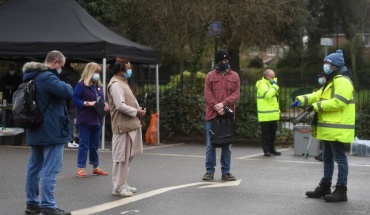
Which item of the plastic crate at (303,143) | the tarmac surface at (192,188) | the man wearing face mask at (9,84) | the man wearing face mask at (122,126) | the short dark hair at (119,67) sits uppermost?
the short dark hair at (119,67)

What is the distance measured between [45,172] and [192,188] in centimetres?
277

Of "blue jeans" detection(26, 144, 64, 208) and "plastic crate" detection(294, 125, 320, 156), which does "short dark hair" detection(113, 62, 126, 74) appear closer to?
"blue jeans" detection(26, 144, 64, 208)

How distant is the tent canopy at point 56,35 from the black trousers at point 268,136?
3.64 meters

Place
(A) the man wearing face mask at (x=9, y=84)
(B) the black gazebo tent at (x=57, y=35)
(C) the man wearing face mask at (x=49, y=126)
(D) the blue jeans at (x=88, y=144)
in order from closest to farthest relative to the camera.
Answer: (C) the man wearing face mask at (x=49, y=126), (D) the blue jeans at (x=88, y=144), (B) the black gazebo tent at (x=57, y=35), (A) the man wearing face mask at (x=9, y=84)

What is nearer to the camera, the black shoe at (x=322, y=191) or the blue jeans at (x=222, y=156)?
the black shoe at (x=322, y=191)

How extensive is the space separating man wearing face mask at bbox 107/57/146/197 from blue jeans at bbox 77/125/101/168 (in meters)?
1.82

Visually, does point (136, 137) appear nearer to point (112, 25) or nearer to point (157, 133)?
point (157, 133)

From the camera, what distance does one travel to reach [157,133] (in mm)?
17547

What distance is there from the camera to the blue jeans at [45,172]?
7.88 m

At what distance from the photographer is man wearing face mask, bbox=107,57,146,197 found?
365 inches

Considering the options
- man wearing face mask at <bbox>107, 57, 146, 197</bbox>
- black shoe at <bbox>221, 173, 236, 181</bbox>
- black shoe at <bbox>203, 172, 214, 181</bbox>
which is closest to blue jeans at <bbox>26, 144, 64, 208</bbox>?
man wearing face mask at <bbox>107, 57, 146, 197</bbox>

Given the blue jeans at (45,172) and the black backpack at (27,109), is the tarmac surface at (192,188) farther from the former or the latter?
the black backpack at (27,109)

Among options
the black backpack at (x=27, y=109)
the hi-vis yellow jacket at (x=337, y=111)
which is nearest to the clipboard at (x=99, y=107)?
the black backpack at (x=27, y=109)

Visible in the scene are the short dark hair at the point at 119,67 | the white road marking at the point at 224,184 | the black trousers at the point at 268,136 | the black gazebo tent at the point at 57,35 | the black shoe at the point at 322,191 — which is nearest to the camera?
the black shoe at the point at 322,191
